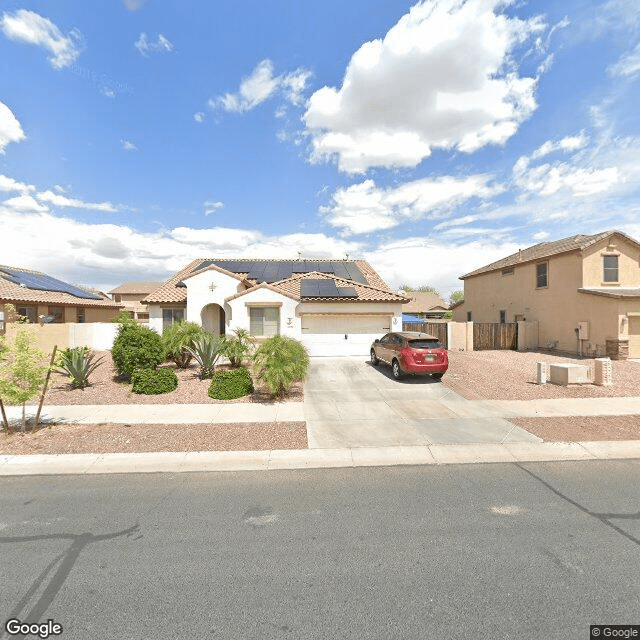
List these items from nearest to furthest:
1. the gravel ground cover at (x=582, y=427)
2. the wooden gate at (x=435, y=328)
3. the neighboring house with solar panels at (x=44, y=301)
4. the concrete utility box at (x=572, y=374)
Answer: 1. the gravel ground cover at (x=582, y=427)
2. the concrete utility box at (x=572, y=374)
3. the neighboring house with solar panels at (x=44, y=301)
4. the wooden gate at (x=435, y=328)

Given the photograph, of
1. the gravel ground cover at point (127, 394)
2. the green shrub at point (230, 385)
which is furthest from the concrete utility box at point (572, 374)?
the green shrub at point (230, 385)

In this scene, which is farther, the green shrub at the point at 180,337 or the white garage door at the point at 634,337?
the white garage door at the point at 634,337

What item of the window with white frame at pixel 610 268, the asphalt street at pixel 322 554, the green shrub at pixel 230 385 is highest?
the window with white frame at pixel 610 268

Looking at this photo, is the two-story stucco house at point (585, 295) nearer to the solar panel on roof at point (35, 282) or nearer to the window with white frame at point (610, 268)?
the window with white frame at point (610, 268)

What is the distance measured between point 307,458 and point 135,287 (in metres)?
69.3

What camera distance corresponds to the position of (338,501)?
4.55 meters

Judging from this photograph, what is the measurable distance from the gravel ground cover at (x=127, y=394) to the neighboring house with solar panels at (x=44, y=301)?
10.2m

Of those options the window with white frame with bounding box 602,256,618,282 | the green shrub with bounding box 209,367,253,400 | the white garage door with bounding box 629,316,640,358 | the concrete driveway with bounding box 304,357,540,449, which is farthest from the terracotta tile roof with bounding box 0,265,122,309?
the window with white frame with bounding box 602,256,618,282

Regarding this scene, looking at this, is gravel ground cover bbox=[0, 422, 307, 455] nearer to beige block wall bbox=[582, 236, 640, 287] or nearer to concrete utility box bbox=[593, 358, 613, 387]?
concrete utility box bbox=[593, 358, 613, 387]

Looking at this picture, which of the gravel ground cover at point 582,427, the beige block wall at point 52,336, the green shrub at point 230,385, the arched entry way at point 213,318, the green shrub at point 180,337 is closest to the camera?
the gravel ground cover at point 582,427

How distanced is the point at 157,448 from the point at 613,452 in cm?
873

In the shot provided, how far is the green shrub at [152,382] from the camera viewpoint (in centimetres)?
1003

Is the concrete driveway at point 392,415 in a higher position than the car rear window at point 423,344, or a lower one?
lower

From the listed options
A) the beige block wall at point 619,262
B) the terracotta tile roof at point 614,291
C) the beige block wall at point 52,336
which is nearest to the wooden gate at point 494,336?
the terracotta tile roof at point 614,291
